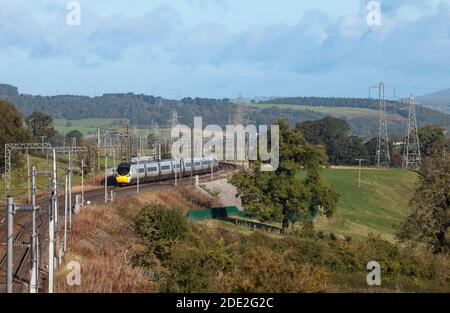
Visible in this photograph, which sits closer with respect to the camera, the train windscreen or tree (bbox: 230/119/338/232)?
tree (bbox: 230/119/338/232)

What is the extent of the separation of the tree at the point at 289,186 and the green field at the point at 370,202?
227 inches

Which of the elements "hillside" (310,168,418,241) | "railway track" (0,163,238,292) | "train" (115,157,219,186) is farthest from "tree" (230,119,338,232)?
"train" (115,157,219,186)

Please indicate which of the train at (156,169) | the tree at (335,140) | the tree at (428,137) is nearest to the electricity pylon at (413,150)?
the tree at (428,137)

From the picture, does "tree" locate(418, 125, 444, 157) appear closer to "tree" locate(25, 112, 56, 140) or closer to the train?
the train

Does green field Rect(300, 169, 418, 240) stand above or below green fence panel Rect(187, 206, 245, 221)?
below

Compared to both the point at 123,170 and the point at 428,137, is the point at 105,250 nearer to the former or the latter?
the point at 123,170

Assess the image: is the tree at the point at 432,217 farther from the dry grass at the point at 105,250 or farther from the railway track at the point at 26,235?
the railway track at the point at 26,235

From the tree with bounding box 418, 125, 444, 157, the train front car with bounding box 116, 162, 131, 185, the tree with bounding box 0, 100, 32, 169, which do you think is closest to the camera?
the train front car with bounding box 116, 162, 131, 185

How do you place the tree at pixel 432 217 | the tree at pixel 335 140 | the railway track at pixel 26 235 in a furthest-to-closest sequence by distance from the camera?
the tree at pixel 335 140
the tree at pixel 432 217
the railway track at pixel 26 235

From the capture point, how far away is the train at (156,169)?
72625mm

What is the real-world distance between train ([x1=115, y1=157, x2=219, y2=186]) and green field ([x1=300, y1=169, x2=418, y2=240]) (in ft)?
51.0

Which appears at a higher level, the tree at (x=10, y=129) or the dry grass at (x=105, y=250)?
the tree at (x=10, y=129)

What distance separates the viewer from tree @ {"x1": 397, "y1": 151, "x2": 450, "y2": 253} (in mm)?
50781

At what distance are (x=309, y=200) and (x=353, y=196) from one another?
34603mm
